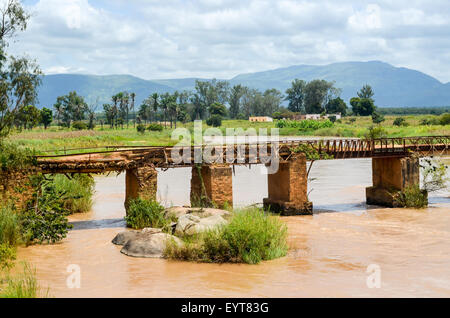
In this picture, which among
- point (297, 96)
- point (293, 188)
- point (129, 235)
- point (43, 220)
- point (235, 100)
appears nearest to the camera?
point (129, 235)

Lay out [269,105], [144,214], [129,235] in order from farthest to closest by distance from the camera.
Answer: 1. [269,105]
2. [144,214]
3. [129,235]

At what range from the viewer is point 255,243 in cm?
1430

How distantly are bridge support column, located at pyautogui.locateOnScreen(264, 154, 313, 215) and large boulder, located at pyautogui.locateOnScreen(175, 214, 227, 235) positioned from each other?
5.52 metres

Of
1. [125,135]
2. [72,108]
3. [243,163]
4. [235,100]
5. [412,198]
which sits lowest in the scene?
[412,198]

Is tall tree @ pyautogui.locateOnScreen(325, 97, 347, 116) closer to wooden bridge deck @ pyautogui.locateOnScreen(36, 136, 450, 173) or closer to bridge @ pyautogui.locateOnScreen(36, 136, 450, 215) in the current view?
bridge @ pyautogui.locateOnScreen(36, 136, 450, 215)

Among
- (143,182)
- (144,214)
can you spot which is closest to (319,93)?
(143,182)

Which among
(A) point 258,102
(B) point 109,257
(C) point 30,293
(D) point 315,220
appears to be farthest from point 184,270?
A: (A) point 258,102

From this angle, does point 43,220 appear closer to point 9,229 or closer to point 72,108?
point 9,229

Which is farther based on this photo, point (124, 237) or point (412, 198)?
point (412, 198)

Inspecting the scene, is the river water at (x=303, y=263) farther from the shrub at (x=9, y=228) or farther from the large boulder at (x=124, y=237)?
the shrub at (x=9, y=228)

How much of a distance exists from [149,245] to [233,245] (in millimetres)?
2454

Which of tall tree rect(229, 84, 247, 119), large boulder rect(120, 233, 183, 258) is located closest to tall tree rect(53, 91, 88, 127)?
tall tree rect(229, 84, 247, 119)

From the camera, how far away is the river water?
1203cm

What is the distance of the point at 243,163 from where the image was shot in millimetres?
20922
